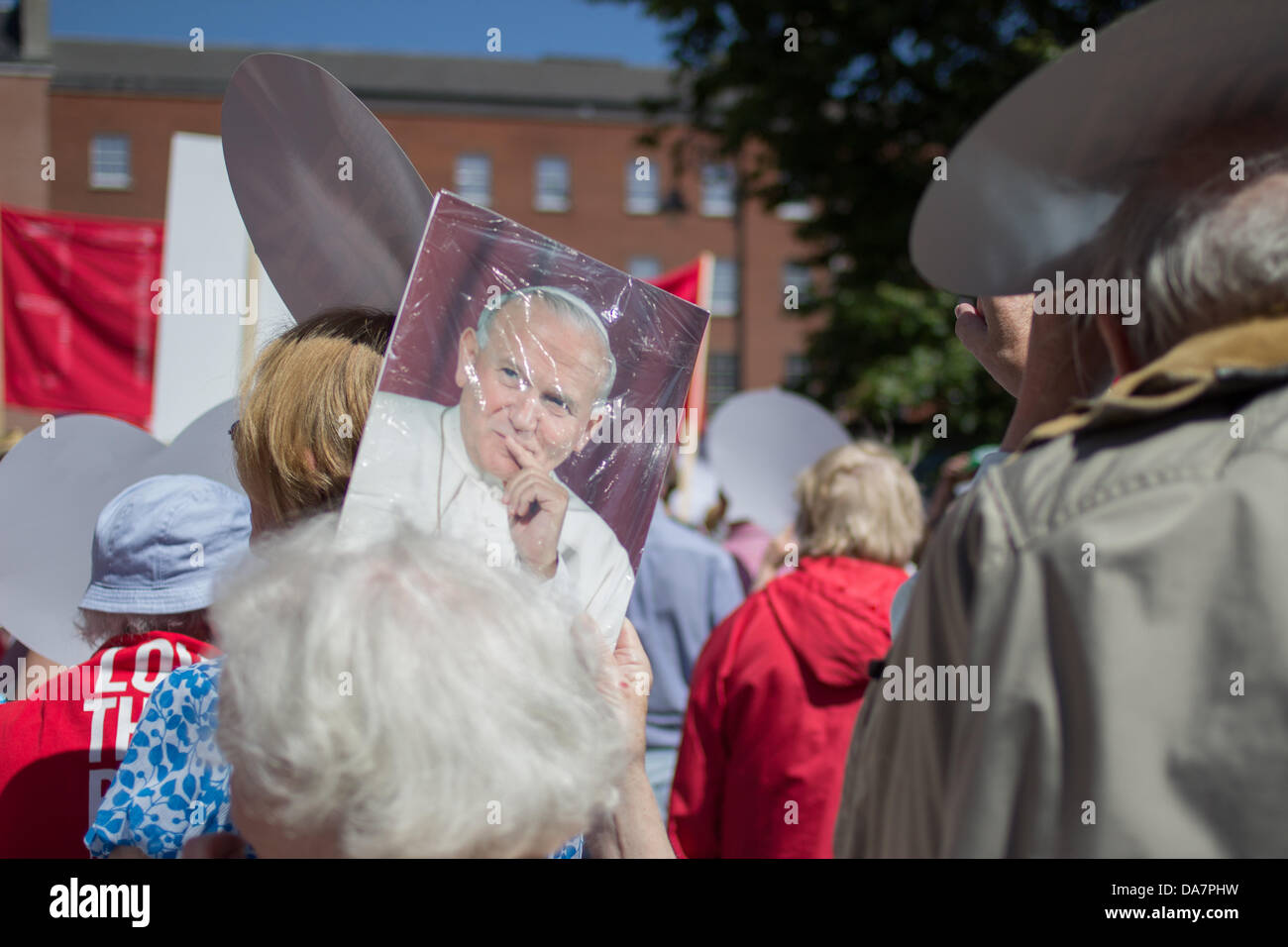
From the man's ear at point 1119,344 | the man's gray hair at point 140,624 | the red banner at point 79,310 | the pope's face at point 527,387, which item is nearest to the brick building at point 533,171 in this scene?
the red banner at point 79,310

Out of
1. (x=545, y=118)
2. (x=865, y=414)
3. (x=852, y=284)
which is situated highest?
(x=545, y=118)

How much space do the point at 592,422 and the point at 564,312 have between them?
12 centimetres

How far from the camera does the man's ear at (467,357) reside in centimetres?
113

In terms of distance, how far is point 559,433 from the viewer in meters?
1.18

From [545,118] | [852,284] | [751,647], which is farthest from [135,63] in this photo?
[751,647]

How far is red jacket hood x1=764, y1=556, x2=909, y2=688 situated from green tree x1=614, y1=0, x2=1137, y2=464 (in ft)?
20.9

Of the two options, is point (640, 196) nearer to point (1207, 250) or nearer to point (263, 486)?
point (263, 486)

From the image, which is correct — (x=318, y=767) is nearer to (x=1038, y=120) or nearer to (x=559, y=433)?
(x=559, y=433)

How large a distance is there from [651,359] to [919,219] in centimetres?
33

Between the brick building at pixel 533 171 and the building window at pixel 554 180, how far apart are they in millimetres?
48

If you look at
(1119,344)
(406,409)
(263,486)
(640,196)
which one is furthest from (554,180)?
(1119,344)

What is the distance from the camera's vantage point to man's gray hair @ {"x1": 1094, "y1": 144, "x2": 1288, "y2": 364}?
93cm

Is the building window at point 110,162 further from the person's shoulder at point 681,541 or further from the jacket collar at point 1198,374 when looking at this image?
the jacket collar at point 1198,374
